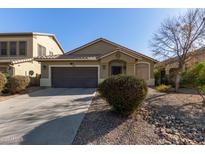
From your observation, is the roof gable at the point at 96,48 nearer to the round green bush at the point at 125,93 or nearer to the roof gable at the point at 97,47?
the roof gable at the point at 97,47

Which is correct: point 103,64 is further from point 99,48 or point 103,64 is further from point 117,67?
point 99,48

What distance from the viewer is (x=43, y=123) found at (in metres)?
6.35

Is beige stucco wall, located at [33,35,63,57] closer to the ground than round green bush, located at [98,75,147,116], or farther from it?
farther from it

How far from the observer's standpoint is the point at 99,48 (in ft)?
70.4

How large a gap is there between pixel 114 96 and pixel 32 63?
17115 mm

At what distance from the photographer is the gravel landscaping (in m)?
5.21

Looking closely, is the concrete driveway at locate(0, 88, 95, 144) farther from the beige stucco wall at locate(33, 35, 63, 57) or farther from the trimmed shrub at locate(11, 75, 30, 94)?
the beige stucco wall at locate(33, 35, 63, 57)

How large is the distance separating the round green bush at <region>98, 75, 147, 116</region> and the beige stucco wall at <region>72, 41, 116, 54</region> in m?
14.6

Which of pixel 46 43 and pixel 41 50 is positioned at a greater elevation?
pixel 46 43

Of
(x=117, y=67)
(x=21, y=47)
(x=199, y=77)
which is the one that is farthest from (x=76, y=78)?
(x=199, y=77)

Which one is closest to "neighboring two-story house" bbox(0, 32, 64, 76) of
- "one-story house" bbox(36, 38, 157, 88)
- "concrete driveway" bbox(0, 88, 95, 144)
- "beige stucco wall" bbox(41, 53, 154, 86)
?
"beige stucco wall" bbox(41, 53, 154, 86)

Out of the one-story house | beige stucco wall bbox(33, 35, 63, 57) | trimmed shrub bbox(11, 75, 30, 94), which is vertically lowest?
trimmed shrub bbox(11, 75, 30, 94)

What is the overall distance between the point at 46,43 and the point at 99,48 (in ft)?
26.8

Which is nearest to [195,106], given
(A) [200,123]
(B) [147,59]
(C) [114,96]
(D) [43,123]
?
(A) [200,123]
